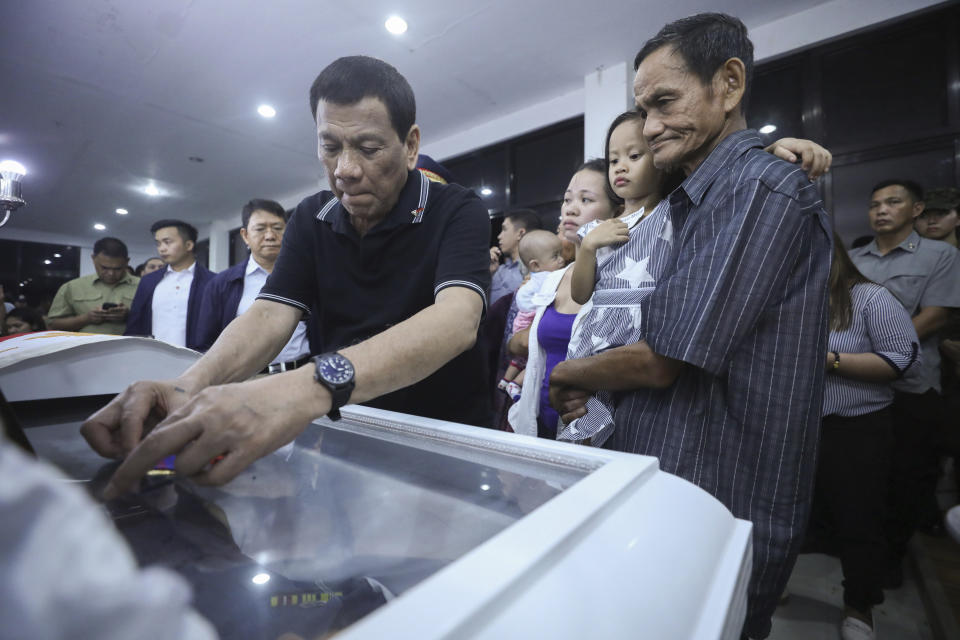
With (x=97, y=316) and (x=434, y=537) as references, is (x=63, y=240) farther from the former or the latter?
(x=434, y=537)

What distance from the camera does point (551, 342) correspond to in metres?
1.61

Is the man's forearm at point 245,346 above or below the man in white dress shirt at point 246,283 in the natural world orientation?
below

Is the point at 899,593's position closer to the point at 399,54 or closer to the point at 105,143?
the point at 399,54

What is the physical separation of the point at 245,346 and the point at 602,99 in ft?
13.1

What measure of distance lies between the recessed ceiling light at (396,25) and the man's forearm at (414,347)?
3.37 m

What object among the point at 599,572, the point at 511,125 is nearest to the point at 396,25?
the point at 511,125

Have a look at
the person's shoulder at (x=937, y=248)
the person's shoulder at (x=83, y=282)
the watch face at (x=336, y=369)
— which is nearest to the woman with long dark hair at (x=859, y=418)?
the person's shoulder at (x=937, y=248)

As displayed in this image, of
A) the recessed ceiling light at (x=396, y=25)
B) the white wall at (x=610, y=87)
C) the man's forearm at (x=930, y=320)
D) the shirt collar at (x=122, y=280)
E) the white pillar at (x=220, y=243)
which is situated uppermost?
the recessed ceiling light at (x=396, y=25)

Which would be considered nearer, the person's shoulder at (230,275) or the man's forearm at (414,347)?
the man's forearm at (414,347)

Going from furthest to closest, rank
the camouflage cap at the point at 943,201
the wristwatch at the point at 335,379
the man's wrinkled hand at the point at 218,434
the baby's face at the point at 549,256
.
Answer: the baby's face at the point at 549,256, the camouflage cap at the point at 943,201, the wristwatch at the point at 335,379, the man's wrinkled hand at the point at 218,434

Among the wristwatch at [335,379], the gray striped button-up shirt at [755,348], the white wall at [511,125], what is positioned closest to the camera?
the wristwatch at [335,379]

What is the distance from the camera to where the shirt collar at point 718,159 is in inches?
35.3

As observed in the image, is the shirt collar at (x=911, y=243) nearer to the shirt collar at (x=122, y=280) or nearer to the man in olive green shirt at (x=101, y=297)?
the man in olive green shirt at (x=101, y=297)

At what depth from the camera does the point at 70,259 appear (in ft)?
39.1
